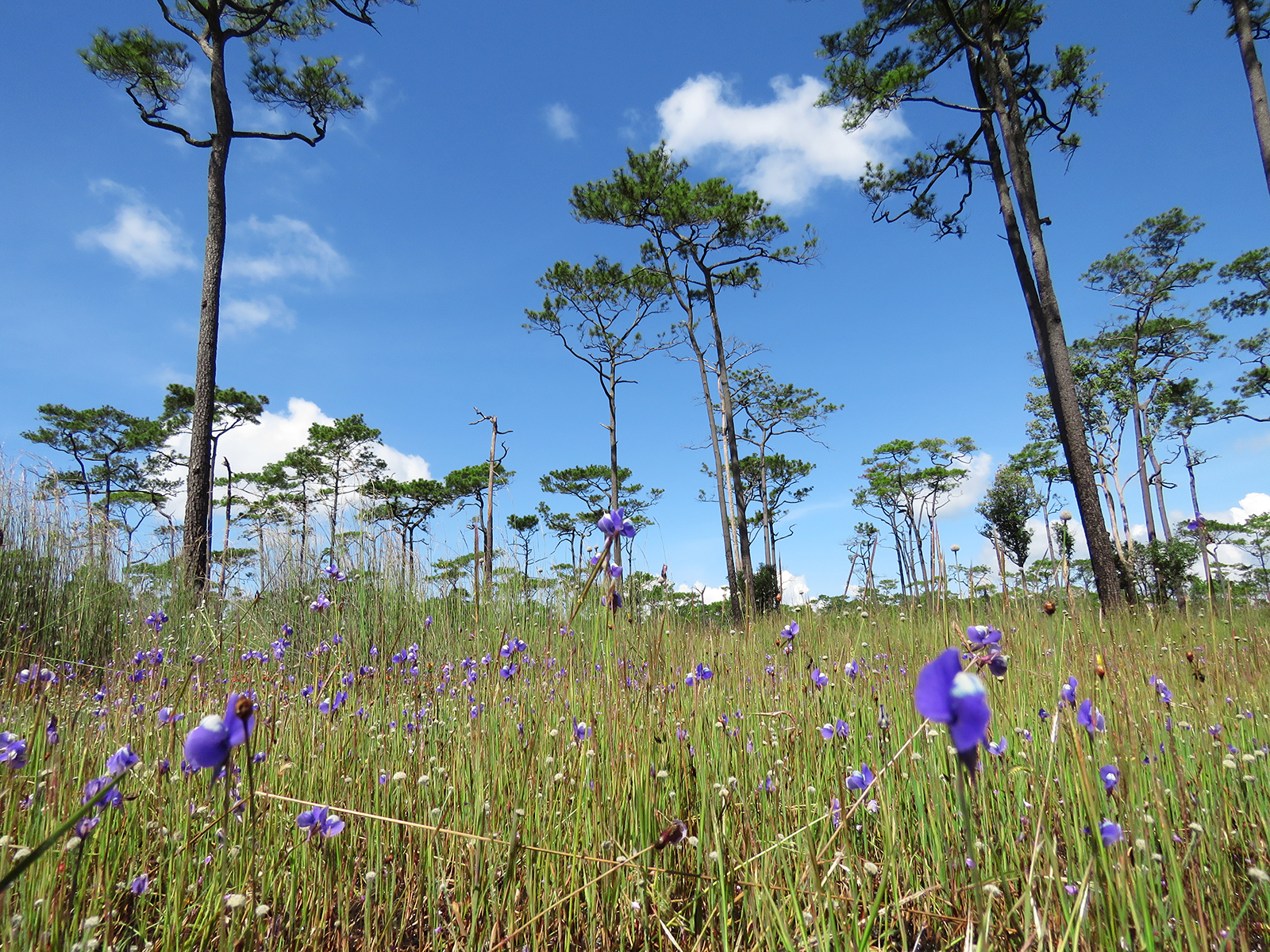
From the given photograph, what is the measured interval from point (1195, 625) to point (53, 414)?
3336cm

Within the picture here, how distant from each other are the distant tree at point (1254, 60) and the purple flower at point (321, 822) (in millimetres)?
10534

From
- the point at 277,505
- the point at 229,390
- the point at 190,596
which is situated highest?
the point at 229,390

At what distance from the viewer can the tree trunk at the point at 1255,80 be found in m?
6.66

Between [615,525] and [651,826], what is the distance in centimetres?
93

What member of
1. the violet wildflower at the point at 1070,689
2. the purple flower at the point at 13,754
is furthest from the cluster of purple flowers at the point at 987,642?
the purple flower at the point at 13,754

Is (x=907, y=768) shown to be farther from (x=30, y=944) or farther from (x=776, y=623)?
(x=776, y=623)

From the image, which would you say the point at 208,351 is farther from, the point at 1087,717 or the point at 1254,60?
the point at 1254,60

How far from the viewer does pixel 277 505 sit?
88.1 ft

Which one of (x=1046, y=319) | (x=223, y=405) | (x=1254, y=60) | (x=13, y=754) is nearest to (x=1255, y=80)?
(x=1254, y=60)

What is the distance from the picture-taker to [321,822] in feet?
4.11

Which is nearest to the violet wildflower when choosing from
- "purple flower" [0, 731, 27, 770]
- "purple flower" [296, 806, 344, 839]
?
"purple flower" [296, 806, 344, 839]

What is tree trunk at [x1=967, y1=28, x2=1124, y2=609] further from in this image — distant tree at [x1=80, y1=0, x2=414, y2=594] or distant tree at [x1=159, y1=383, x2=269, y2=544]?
distant tree at [x1=159, y1=383, x2=269, y2=544]

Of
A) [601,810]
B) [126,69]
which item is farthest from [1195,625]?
[126,69]

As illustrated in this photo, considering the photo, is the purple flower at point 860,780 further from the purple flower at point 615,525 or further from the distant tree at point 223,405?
the distant tree at point 223,405
